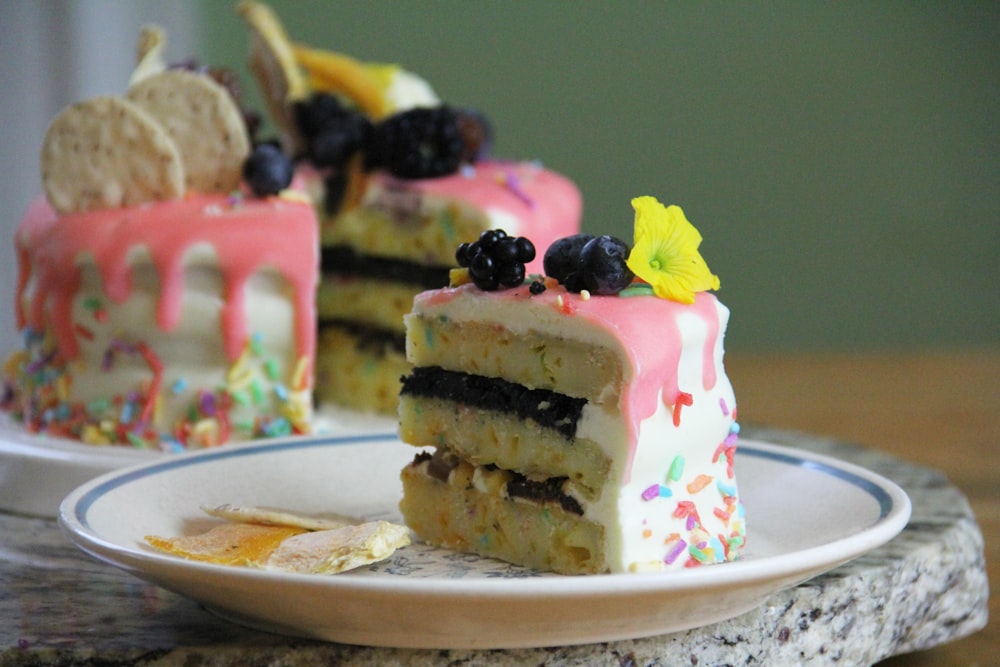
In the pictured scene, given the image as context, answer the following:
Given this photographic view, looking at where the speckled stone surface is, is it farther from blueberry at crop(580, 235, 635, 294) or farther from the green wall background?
the green wall background

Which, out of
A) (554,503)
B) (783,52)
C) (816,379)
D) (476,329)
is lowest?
(816,379)

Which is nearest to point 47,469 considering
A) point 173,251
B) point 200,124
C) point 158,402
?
point 158,402

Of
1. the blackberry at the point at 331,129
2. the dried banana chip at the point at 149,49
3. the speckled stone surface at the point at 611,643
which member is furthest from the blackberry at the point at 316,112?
the speckled stone surface at the point at 611,643

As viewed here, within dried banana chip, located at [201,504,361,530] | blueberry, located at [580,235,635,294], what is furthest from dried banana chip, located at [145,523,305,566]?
blueberry, located at [580,235,635,294]

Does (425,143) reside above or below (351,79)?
below

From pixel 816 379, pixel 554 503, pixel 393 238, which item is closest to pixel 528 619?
pixel 554 503

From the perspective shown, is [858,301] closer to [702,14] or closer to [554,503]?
[702,14]

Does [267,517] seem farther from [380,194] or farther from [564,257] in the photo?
[380,194]
